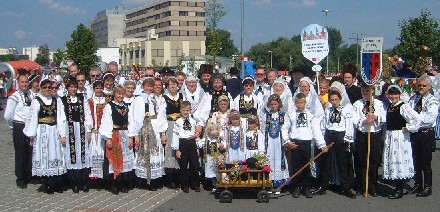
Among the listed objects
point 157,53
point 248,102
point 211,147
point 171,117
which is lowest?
point 211,147

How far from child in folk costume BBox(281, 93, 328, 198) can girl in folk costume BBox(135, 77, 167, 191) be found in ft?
6.99

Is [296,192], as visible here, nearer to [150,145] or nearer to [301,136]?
[301,136]

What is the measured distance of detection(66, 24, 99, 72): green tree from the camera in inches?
1441

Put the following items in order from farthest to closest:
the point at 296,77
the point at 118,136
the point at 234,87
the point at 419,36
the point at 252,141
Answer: the point at 419,36 → the point at 234,87 → the point at 296,77 → the point at 118,136 → the point at 252,141

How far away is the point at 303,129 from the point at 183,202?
7.32 feet

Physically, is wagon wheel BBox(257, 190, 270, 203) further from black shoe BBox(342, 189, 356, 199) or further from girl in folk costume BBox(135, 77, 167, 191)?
girl in folk costume BBox(135, 77, 167, 191)

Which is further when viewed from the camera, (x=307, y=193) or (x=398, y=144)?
(x=307, y=193)

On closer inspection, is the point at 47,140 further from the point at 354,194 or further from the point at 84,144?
the point at 354,194

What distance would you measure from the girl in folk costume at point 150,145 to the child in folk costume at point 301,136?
2.13 m

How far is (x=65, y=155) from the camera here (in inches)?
355

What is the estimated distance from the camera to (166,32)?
12381cm

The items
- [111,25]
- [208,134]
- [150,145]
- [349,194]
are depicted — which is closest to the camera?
[349,194]

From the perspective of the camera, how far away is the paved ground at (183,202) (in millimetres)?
8000

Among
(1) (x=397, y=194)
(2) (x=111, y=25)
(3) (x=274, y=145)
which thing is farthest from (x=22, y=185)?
(2) (x=111, y=25)
